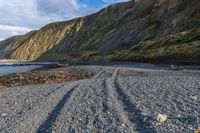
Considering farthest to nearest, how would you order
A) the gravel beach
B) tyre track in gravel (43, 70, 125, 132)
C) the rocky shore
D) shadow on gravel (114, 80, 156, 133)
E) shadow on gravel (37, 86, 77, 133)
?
the rocky shore, shadow on gravel (37, 86, 77, 133), tyre track in gravel (43, 70, 125, 132), the gravel beach, shadow on gravel (114, 80, 156, 133)

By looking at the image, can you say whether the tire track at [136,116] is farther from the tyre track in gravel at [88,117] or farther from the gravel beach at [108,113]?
the tyre track in gravel at [88,117]

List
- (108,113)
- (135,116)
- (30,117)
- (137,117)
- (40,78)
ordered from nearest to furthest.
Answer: (137,117), (135,116), (108,113), (30,117), (40,78)

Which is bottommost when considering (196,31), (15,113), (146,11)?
(15,113)

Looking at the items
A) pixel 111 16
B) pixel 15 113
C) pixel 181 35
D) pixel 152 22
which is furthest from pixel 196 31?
pixel 111 16

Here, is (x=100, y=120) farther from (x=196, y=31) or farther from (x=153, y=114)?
(x=196, y=31)

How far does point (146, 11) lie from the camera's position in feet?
446

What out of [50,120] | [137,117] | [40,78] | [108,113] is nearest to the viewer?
[137,117]

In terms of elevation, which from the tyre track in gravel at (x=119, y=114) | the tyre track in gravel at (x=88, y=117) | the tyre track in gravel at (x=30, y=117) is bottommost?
the tyre track in gravel at (x=30, y=117)

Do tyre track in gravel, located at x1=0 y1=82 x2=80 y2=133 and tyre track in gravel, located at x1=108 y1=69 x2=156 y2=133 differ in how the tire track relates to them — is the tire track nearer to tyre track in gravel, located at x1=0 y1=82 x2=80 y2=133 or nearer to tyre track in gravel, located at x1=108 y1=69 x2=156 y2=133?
tyre track in gravel, located at x1=108 y1=69 x2=156 y2=133

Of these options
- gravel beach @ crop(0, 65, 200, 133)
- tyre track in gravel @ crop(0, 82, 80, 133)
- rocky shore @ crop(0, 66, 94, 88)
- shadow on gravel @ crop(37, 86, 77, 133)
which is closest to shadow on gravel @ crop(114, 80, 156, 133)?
gravel beach @ crop(0, 65, 200, 133)

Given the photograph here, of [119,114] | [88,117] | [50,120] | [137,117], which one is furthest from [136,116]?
[50,120]

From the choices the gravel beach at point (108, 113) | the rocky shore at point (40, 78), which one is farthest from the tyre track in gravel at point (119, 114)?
the rocky shore at point (40, 78)

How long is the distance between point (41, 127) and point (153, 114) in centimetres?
371

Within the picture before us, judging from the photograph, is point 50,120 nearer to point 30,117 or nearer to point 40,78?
point 30,117
